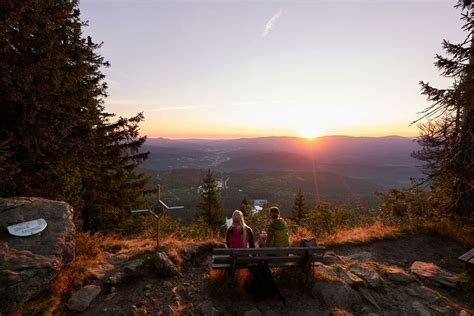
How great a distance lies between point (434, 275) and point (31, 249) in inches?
408

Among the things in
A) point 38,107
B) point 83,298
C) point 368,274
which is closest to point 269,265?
point 368,274

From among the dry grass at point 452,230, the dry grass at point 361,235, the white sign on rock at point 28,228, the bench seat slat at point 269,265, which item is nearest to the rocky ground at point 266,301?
the bench seat slat at point 269,265

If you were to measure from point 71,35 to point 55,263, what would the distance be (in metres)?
11.5

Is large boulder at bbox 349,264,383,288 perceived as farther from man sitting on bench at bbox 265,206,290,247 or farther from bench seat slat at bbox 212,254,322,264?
man sitting on bench at bbox 265,206,290,247

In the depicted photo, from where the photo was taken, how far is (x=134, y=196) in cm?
1992

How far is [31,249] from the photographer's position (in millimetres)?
5523

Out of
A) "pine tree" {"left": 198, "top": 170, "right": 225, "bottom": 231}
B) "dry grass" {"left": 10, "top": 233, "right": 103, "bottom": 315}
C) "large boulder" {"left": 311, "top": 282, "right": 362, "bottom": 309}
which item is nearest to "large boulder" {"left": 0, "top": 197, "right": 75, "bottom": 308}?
"dry grass" {"left": 10, "top": 233, "right": 103, "bottom": 315}

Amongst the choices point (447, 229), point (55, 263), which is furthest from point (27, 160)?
point (447, 229)

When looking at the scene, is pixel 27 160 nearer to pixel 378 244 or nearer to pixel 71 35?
pixel 71 35

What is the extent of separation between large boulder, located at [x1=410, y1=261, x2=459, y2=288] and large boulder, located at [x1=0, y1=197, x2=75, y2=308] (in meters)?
9.42

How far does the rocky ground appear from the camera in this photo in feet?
19.2

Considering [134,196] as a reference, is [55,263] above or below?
above

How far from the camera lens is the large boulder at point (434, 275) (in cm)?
715

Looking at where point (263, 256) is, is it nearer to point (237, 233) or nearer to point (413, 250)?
point (237, 233)
